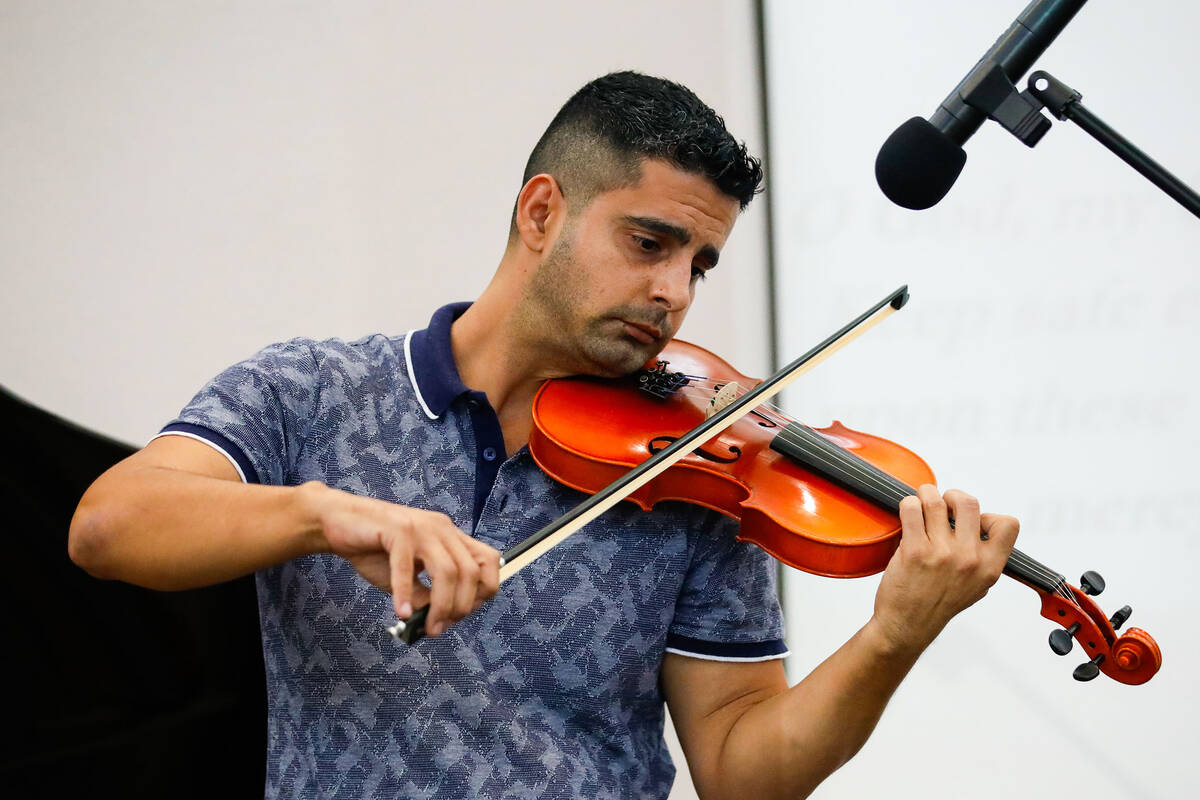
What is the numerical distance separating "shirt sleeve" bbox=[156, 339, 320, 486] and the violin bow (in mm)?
239

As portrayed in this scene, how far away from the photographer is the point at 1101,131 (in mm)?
861

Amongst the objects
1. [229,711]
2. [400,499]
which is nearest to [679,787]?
[229,711]

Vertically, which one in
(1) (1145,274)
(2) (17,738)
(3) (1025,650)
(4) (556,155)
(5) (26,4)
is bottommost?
(2) (17,738)

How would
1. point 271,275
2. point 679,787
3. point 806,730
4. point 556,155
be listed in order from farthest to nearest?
point 679,787
point 271,275
point 556,155
point 806,730

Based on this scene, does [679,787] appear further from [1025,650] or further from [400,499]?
[400,499]

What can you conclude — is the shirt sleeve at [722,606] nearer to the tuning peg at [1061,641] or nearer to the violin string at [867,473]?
the violin string at [867,473]

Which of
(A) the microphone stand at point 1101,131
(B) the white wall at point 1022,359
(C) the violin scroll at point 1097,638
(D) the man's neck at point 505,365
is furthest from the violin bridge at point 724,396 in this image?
(B) the white wall at point 1022,359

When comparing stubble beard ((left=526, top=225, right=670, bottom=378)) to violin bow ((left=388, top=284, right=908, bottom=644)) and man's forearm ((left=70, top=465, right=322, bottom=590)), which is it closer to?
violin bow ((left=388, top=284, right=908, bottom=644))

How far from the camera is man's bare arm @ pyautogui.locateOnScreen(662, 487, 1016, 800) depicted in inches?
41.4

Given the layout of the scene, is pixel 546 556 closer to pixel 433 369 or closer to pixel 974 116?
pixel 433 369

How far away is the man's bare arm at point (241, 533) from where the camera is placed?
78 centimetres

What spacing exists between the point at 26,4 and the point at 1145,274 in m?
2.10

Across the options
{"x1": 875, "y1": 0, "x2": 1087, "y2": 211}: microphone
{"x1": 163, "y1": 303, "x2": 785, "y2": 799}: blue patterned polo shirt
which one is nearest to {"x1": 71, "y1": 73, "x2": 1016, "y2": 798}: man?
{"x1": 163, "y1": 303, "x2": 785, "y2": 799}: blue patterned polo shirt

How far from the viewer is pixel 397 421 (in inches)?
50.4
